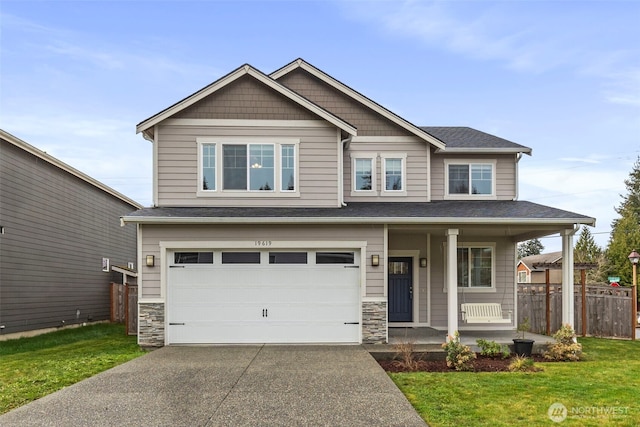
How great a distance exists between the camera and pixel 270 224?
1155 cm

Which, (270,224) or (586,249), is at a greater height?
(270,224)

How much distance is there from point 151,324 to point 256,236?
120 inches

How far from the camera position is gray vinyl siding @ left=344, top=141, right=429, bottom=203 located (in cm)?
1381

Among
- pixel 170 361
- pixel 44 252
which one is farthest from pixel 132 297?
pixel 170 361

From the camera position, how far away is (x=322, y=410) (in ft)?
20.7

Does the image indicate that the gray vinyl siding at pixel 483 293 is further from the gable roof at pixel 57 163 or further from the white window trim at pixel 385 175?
the gable roof at pixel 57 163

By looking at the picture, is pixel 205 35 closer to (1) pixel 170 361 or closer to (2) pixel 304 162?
(2) pixel 304 162

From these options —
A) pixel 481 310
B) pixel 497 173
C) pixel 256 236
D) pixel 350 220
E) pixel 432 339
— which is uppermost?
pixel 497 173

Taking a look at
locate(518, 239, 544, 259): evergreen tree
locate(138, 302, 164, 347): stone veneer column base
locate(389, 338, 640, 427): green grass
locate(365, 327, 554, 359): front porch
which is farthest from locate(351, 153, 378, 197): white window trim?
locate(518, 239, 544, 259): evergreen tree

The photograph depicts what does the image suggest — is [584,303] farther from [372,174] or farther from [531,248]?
[531,248]

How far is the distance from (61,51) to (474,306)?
15.2 m

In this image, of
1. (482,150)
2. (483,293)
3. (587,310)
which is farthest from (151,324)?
(587,310)

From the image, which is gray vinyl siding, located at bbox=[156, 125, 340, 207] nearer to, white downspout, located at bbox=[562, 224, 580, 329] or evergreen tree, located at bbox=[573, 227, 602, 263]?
white downspout, located at bbox=[562, 224, 580, 329]
